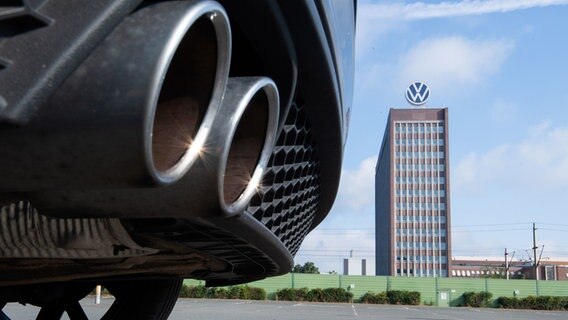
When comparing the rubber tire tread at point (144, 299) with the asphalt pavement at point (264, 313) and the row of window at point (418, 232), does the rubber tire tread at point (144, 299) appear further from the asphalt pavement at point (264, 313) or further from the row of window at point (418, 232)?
the row of window at point (418, 232)

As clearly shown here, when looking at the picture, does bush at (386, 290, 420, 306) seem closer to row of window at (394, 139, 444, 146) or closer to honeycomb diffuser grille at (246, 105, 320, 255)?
honeycomb diffuser grille at (246, 105, 320, 255)

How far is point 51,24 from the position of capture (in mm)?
1128

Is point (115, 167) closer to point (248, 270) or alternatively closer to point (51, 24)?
point (51, 24)

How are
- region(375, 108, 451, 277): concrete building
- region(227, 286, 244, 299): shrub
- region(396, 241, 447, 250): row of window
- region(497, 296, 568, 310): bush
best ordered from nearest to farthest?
region(227, 286, 244, 299): shrub < region(497, 296, 568, 310): bush < region(375, 108, 451, 277): concrete building < region(396, 241, 447, 250): row of window

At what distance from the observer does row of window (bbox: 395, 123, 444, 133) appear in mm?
99250

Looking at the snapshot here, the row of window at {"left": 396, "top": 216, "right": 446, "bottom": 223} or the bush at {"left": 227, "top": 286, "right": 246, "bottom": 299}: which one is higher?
the row of window at {"left": 396, "top": 216, "right": 446, "bottom": 223}

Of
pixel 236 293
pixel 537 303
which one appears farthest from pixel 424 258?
pixel 236 293

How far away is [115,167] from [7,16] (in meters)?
0.31

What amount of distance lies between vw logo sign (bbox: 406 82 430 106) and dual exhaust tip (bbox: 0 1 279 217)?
8919 cm

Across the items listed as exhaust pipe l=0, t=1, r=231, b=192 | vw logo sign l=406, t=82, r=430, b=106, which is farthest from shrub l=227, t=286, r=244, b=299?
vw logo sign l=406, t=82, r=430, b=106

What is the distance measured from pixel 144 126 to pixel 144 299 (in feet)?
9.68

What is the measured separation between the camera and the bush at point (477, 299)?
3759cm

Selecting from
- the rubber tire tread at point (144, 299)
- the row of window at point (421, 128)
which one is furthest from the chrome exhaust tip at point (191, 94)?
the row of window at point (421, 128)

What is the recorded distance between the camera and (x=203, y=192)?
4.90 ft
